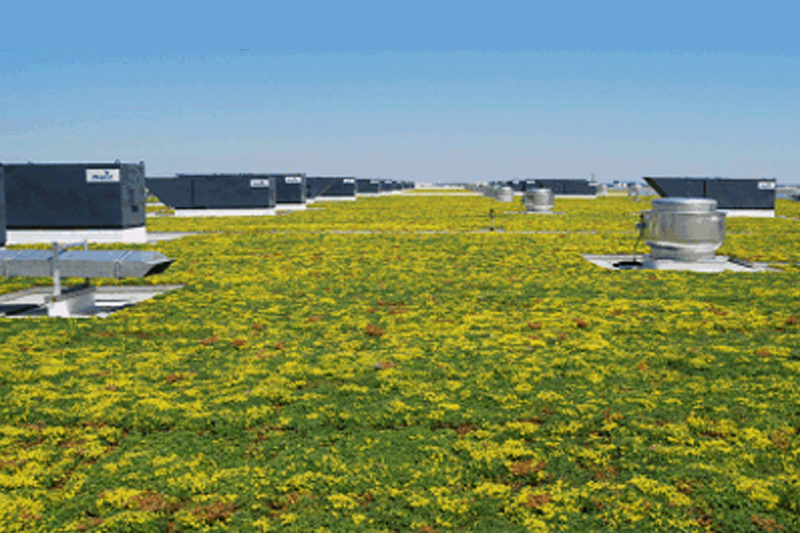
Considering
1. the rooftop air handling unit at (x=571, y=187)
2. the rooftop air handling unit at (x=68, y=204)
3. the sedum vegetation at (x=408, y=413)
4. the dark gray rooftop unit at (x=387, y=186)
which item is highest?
the dark gray rooftop unit at (x=387, y=186)

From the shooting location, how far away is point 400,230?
36688mm

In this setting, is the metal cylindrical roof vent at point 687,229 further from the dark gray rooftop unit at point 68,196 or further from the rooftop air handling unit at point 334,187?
the rooftop air handling unit at point 334,187

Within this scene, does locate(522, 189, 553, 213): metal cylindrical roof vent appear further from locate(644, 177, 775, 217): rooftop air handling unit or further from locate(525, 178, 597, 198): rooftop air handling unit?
locate(525, 178, 597, 198): rooftop air handling unit

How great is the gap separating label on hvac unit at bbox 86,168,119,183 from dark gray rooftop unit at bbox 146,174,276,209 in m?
25.3

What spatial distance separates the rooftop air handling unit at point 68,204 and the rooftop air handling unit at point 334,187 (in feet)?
203

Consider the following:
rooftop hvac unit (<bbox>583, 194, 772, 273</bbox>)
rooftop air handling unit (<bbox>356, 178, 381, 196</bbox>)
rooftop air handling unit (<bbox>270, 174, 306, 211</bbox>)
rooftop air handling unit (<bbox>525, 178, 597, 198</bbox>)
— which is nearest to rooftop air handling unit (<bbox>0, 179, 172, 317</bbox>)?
rooftop hvac unit (<bbox>583, 194, 772, 273</bbox>)

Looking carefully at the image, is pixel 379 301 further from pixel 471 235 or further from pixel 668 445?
pixel 471 235

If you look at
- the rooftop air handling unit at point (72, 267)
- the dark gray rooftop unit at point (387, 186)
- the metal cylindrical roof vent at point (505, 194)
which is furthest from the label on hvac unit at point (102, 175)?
the dark gray rooftop unit at point (387, 186)

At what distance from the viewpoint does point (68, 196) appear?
85.7 ft

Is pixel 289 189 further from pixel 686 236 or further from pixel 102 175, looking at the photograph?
pixel 686 236

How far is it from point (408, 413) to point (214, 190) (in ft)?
154

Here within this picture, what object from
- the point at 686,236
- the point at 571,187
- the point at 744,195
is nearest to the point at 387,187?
the point at 571,187

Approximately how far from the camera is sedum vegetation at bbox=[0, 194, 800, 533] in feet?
17.7

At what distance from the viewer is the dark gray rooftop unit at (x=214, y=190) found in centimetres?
5066
